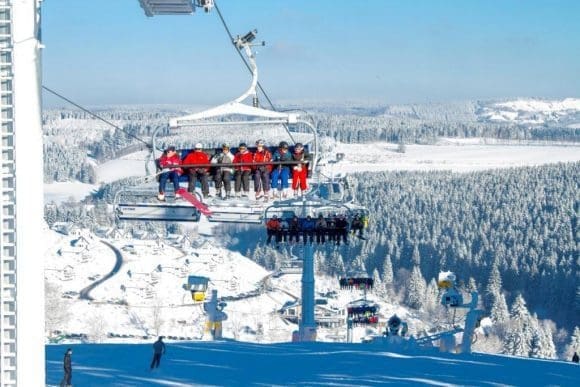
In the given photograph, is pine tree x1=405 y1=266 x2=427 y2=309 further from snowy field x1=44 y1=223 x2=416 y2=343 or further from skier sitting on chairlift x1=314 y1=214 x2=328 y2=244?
Result: skier sitting on chairlift x1=314 y1=214 x2=328 y2=244

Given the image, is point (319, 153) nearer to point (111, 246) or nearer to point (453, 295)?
point (453, 295)

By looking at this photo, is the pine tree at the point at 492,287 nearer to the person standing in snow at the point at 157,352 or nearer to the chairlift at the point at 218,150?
the person standing in snow at the point at 157,352

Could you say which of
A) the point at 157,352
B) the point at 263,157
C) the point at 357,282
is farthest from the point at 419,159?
the point at 263,157

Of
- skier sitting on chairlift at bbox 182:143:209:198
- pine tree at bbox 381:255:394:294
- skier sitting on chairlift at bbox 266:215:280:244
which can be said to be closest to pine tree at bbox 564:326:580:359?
pine tree at bbox 381:255:394:294

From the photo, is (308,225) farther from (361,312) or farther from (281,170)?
(361,312)

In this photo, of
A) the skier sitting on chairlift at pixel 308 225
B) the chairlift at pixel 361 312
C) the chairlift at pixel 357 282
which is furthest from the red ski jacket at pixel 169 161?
the chairlift at pixel 357 282

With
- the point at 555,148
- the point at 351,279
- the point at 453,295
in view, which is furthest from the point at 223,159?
the point at 555,148

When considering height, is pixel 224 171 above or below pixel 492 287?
above
